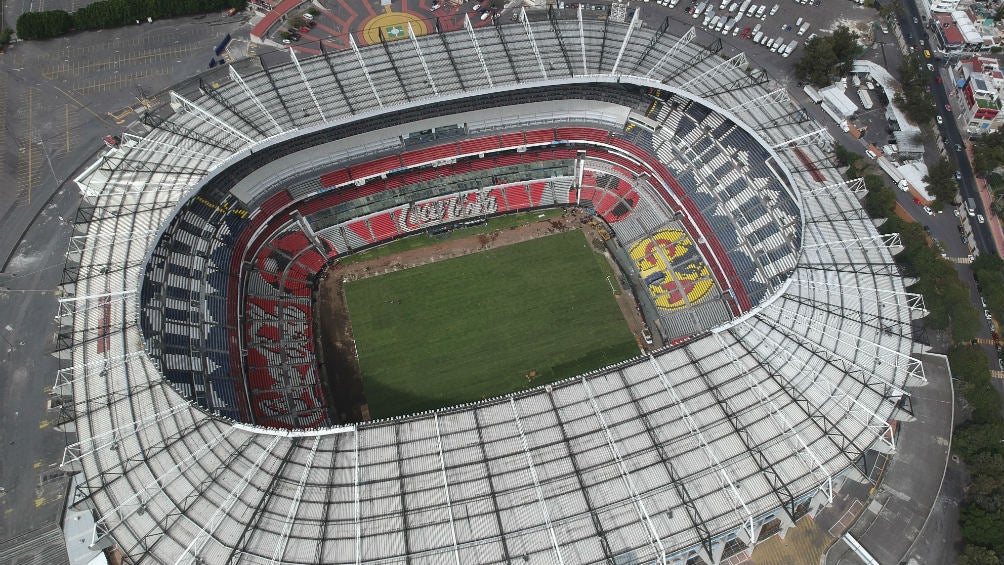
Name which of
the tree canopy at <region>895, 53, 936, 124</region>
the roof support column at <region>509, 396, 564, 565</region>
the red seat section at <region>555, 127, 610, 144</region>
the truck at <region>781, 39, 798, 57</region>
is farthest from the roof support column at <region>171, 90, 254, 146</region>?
the tree canopy at <region>895, 53, 936, 124</region>

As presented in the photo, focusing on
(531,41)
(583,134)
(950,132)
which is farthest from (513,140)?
(950,132)

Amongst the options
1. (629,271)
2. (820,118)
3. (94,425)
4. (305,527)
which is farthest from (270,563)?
(820,118)

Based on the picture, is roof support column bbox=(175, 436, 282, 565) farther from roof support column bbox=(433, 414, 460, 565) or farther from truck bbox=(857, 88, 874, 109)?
truck bbox=(857, 88, 874, 109)

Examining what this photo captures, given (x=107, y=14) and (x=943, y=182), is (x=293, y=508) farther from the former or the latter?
(x=107, y=14)

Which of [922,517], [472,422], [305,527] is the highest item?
[472,422]

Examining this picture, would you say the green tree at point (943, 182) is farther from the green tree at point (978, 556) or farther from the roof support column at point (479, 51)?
the roof support column at point (479, 51)

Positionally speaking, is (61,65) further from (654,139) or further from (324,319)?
(654,139)
